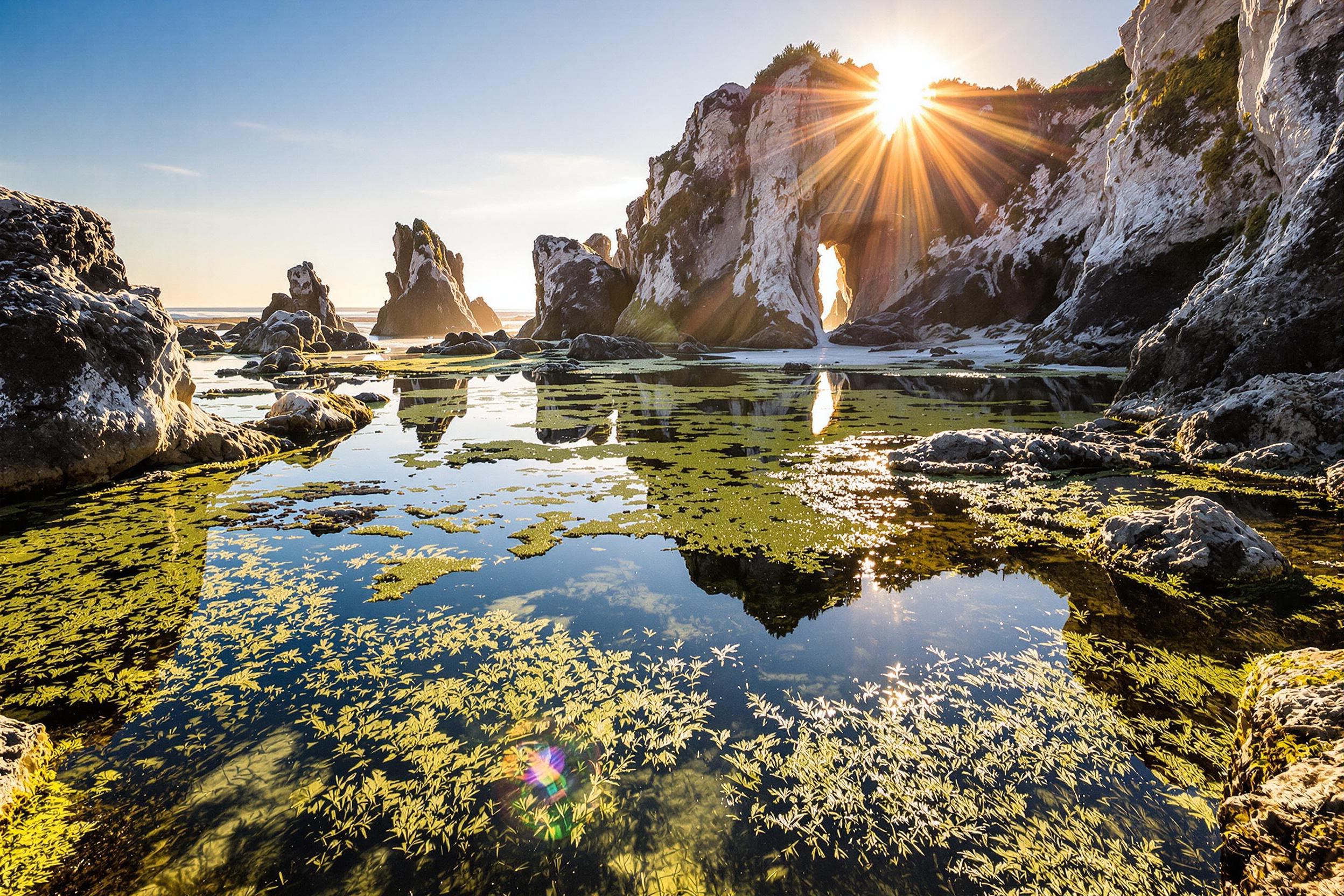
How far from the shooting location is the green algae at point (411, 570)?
535 cm

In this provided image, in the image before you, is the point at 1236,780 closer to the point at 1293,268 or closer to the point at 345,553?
the point at 345,553

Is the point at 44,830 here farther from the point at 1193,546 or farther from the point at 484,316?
the point at 484,316

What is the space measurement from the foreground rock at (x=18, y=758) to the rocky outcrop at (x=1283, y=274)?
14132 mm

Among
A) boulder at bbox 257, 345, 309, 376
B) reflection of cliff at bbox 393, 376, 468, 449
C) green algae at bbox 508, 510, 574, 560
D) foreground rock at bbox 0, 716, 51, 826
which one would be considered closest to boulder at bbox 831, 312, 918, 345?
reflection of cliff at bbox 393, 376, 468, 449

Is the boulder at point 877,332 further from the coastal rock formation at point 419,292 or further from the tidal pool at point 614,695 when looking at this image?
the coastal rock formation at point 419,292

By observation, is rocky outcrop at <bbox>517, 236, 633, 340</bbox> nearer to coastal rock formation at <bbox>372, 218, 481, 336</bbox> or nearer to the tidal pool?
coastal rock formation at <bbox>372, 218, 481, 336</bbox>

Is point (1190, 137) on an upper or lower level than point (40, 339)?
upper

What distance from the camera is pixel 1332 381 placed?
8.76m

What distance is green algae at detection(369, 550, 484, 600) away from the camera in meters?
5.35

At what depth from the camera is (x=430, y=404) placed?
18.7m

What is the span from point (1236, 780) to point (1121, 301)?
101 ft

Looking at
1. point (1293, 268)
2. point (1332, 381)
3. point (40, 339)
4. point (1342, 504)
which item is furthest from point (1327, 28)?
point (40, 339)

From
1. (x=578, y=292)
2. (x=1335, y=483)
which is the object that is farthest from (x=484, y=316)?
(x=1335, y=483)

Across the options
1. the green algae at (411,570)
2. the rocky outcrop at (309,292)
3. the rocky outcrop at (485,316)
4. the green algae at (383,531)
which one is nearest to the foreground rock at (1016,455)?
the green algae at (411,570)
